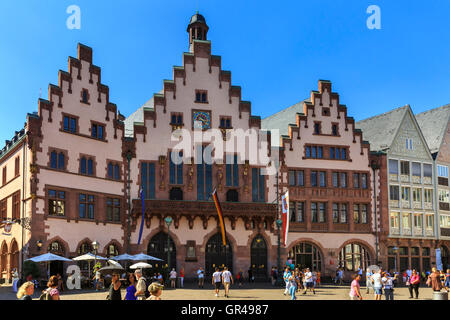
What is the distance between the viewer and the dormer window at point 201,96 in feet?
184

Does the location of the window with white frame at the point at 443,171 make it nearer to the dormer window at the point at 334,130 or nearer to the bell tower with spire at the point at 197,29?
the dormer window at the point at 334,130

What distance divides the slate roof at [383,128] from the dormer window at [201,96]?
19494mm

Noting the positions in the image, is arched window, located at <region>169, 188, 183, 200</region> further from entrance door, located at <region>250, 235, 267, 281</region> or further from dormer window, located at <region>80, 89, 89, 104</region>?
dormer window, located at <region>80, 89, 89, 104</region>

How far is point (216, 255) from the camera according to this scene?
2153 inches

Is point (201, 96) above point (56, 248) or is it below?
above

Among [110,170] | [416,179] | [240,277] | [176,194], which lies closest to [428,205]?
[416,179]

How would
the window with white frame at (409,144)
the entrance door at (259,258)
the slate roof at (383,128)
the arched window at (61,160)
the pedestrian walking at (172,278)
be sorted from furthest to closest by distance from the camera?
the window with white frame at (409,144) → the slate roof at (383,128) → the entrance door at (259,258) → the arched window at (61,160) → the pedestrian walking at (172,278)

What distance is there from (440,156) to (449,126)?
4.00 m

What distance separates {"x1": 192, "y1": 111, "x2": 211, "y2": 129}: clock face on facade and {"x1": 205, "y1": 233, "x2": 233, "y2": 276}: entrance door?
10.2 metres

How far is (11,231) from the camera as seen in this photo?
4919cm

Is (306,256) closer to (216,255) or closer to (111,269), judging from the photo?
(216,255)


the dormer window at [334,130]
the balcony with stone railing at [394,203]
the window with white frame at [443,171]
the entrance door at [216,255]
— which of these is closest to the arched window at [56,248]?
the entrance door at [216,255]

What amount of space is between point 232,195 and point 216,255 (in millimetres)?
5777
